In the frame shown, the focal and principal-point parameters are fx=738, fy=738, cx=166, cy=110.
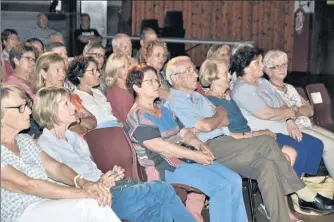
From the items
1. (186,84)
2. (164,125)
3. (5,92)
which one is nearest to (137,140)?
(164,125)

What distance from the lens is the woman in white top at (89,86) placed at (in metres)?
4.94

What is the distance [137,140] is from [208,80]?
1.06 metres

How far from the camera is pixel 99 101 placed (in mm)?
5051

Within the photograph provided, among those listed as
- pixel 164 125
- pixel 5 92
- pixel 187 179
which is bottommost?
pixel 187 179

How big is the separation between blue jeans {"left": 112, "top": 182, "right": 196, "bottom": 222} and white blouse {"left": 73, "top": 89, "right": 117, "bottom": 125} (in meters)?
1.04

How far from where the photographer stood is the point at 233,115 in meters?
5.28

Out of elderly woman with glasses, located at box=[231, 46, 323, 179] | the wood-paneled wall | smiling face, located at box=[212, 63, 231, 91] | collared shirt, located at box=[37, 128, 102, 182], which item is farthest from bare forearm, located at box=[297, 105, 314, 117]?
the wood-paneled wall

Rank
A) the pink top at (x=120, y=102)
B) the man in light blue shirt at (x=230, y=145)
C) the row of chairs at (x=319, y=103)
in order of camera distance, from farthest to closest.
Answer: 1. the row of chairs at (x=319, y=103)
2. the pink top at (x=120, y=102)
3. the man in light blue shirt at (x=230, y=145)

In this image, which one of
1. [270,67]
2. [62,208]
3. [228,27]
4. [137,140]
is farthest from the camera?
[228,27]

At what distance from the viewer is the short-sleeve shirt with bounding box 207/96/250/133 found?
5.24m

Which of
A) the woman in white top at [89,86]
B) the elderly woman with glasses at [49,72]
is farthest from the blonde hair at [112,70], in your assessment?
the elderly woman with glasses at [49,72]

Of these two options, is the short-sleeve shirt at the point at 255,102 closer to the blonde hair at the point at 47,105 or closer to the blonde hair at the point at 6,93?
the blonde hair at the point at 47,105

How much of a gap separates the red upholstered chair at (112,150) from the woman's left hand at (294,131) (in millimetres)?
1726

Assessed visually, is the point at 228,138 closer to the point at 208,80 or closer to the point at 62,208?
the point at 208,80
